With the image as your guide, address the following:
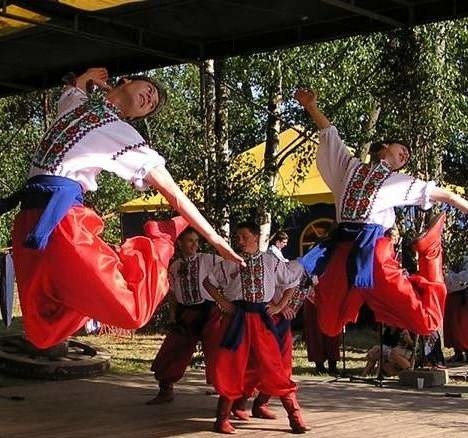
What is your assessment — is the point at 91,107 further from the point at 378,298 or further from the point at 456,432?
the point at 456,432

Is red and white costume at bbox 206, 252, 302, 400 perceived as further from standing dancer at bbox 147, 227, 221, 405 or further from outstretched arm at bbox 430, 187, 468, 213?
outstretched arm at bbox 430, 187, 468, 213

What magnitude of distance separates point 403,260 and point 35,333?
5220 millimetres

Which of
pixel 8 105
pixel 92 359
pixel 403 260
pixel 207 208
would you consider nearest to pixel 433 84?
pixel 403 260

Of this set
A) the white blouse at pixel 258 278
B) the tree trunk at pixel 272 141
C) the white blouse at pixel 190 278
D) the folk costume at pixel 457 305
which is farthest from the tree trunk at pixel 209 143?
the white blouse at pixel 258 278

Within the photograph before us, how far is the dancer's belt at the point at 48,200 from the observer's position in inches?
128

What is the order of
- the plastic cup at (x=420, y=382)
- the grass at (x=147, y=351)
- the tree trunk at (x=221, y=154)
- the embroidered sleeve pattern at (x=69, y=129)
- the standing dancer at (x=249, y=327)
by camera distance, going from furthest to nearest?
the grass at (x=147, y=351) → the tree trunk at (x=221, y=154) → the plastic cup at (x=420, y=382) → the standing dancer at (x=249, y=327) → the embroidered sleeve pattern at (x=69, y=129)

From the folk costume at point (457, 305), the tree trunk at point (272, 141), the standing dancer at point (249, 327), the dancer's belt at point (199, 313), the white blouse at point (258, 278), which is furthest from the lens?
the folk costume at point (457, 305)

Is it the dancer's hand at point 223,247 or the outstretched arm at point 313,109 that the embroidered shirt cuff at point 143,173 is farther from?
the outstretched arm at point 313,109

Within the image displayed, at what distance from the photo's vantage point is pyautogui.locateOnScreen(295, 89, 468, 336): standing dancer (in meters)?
4.32

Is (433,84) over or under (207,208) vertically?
over

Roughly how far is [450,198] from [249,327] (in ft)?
5.24

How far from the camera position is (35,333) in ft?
11.1

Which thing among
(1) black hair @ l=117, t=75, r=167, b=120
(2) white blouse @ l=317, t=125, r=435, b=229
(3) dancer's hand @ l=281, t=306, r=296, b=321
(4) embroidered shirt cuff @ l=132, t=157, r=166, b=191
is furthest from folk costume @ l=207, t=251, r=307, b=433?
(4) embroidered shirt cuff @ l=132, t=157, r=166, b=191

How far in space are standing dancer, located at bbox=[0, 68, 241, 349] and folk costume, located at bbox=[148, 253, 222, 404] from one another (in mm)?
2622
